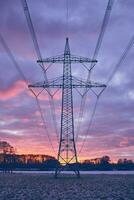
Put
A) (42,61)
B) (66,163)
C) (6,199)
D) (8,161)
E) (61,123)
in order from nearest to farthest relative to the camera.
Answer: (6,199) < (42,61) < (61,123) < (66,163) < (8,161)

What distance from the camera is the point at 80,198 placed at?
1106 inches

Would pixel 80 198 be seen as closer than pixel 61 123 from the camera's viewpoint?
Yes

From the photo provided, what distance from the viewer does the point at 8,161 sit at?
170250 millimetres

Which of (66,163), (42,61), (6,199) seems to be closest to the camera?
(6,199)

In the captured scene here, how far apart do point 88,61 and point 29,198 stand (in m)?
19.1

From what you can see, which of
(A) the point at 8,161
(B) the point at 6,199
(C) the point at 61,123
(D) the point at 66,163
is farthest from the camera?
(A) the point at 8,161

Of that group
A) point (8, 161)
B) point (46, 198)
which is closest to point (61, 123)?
point (46, 198)

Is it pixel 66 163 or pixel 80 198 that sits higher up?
pixel 66 163

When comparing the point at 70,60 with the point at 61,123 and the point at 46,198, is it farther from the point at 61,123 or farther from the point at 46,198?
the point at 46,198

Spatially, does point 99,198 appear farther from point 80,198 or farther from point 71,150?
point 71,150

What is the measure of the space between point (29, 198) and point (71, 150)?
22751 millimetres

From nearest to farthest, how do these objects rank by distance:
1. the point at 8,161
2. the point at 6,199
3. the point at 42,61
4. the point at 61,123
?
the point at 6,199
the point at 42,61
the point at 61,123
the point at 8,161

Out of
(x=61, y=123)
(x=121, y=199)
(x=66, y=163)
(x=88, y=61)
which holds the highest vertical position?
(x=88, y=61)

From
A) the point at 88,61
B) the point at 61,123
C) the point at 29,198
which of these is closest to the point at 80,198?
the point at 29,198
